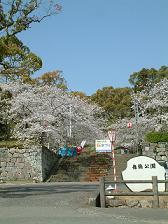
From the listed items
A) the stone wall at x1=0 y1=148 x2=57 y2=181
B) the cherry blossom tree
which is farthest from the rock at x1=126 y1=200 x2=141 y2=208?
the cherry blossom tree

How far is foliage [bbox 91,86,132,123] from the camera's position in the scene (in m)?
53.9

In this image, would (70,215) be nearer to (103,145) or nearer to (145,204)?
(145,204)

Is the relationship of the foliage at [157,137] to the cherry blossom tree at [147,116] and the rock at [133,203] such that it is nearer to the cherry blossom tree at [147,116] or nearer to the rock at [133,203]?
the cherry blossom tree at [147,116]

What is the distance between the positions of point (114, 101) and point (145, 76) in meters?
5.34

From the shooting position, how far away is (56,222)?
9188 millimetres

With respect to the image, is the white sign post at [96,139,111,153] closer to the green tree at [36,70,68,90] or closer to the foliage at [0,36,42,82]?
the foliage at [0,36,42,82]

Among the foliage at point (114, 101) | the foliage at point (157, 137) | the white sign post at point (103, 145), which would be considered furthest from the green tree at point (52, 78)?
the white sign post at point (103, 145)

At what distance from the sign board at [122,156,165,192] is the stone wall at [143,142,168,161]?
59.1 ft

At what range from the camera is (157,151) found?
32281 millimetres

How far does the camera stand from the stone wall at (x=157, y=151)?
32000mm

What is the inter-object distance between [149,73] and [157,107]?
49.9ft

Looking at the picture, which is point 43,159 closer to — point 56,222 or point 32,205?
point 32,205

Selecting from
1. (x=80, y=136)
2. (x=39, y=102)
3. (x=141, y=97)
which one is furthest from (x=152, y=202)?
(x=141, y=97)

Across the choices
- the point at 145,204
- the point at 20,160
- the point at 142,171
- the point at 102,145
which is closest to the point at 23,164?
the point at 20,160
